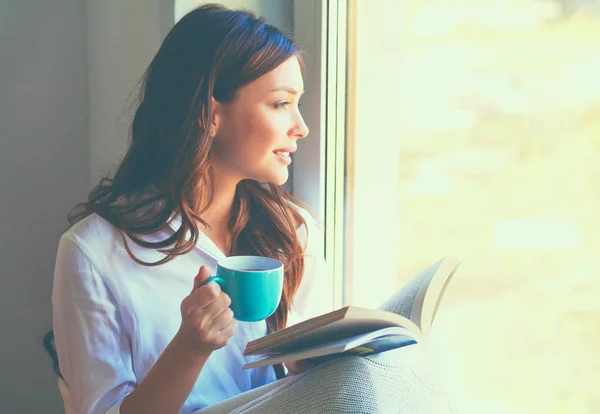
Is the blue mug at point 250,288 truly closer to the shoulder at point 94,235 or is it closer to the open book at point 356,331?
the open book at point 356,331

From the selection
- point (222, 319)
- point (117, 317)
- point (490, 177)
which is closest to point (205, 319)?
point (222, 319)

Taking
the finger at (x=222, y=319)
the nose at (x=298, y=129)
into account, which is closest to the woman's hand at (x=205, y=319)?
the finger at (x=222, y=319)

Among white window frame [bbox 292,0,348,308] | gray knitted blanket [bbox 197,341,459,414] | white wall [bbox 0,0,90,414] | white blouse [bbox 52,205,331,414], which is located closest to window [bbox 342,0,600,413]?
white window frame [bbox 292,0,348,308]

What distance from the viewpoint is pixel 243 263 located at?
3.33ft

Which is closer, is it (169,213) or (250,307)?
(250,307)

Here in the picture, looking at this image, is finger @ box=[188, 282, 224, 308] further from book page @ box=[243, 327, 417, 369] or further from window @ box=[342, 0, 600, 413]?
window @ box=[342, 0, 600, 413]

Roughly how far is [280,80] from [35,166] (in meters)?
0.67

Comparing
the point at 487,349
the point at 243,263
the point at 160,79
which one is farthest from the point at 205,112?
the point at 487,349

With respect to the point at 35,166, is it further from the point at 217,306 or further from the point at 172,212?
the point at 217,306

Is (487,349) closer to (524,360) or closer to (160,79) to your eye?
(524,360)

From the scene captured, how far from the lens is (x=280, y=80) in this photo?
112 cm

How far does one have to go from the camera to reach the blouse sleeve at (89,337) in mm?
1015

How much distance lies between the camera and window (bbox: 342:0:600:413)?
3.72ft

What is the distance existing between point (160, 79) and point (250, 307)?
463mm
